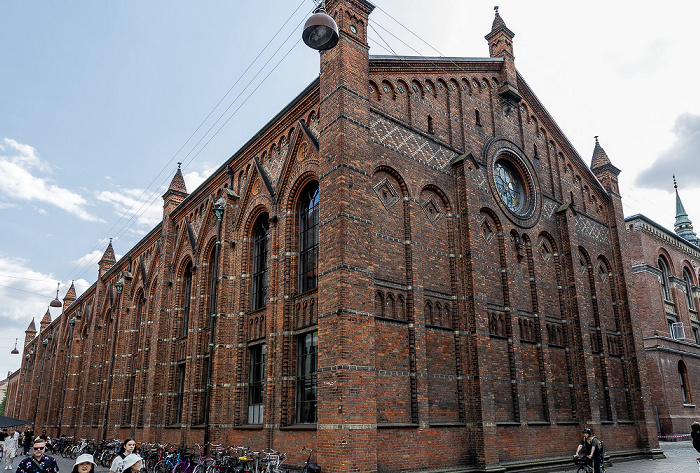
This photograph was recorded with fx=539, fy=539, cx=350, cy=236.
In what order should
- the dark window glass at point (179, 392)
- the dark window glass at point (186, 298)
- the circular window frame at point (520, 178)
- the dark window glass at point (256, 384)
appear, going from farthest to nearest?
the dark window glass at point (186, 298)
the dark window glass at point (179, 392)
the circular window frame at point (520, 178)
the dark window glass at point (256, 384)

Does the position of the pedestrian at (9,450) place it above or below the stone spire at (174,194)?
below

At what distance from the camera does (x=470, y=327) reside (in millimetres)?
16469

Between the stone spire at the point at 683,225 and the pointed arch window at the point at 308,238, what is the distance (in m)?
45.0

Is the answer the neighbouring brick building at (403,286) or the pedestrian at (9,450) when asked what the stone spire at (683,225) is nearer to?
the neighbouring brick building at (403,286)

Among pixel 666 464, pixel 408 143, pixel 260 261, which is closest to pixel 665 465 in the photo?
pixel 666 464

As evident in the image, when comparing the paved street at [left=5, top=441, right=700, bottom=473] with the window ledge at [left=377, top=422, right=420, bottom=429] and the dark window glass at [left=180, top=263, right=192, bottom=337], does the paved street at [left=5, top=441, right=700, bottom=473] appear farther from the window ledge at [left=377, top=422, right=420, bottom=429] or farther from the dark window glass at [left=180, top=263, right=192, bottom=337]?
the window ledge at [left=377, top=422, right=420, bottom=429]

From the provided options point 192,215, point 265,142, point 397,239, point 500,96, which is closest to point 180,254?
point 192,215

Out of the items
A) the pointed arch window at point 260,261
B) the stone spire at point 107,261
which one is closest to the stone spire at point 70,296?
the stone spire at point 107,261

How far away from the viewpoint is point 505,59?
71.9 feet

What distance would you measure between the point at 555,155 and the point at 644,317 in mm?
12648

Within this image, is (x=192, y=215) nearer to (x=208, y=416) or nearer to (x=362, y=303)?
(x=208, y=416)

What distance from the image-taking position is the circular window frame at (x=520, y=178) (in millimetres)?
19969

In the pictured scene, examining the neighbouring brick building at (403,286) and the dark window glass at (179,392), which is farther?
the dark window glass at (179,392)

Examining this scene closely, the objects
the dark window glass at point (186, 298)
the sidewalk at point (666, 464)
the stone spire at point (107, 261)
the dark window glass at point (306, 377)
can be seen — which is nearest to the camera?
the dark window glass at point (306, 377)
